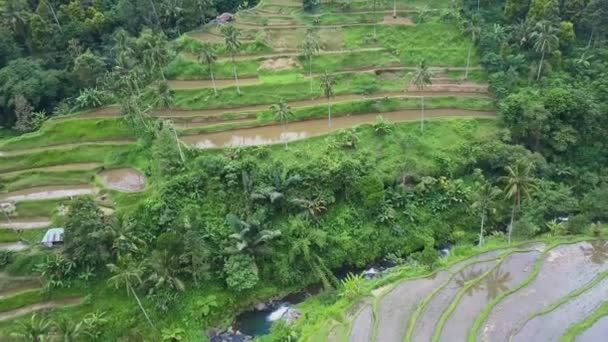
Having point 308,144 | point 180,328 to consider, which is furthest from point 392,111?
point 180,328

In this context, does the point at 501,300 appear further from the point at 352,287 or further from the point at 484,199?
the point at 352,287

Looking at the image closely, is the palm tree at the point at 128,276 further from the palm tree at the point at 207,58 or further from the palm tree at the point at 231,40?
the palm tree at the point at 231,40

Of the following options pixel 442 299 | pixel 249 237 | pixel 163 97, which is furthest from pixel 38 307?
pixel 442 299

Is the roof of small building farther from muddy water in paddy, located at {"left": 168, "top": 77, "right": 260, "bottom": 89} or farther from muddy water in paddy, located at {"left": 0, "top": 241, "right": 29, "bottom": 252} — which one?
muddy water in paddy, located at {"left": 168, "top": 77, "right": 260, "bottom": 89}

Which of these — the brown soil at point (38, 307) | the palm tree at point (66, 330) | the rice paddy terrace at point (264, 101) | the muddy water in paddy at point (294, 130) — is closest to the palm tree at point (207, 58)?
the rice paddy terrace at point (264, 101)

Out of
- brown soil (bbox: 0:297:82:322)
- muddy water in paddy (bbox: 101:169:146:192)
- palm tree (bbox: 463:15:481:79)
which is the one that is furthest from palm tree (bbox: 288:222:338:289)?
palm tree (bbox: 463:15:481:79)

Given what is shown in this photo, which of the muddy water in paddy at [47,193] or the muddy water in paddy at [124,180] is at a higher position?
the muddy water in paddy at [124,180]

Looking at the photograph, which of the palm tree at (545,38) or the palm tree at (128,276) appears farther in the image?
the palm tree at (545,38)
